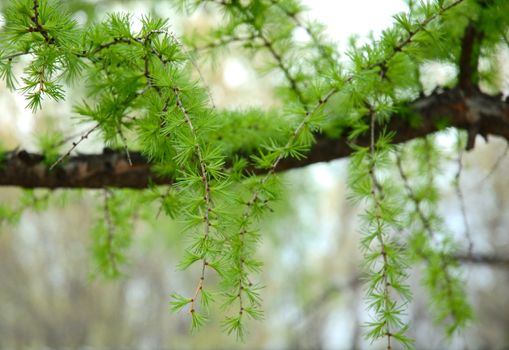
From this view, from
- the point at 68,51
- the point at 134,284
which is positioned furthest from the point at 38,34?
the point at 134,284

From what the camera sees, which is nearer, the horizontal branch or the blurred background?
the horizontal branch

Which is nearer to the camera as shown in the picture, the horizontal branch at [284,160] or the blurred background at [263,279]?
the horizontal branch at [284,160]

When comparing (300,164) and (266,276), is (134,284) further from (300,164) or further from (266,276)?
(300,164)

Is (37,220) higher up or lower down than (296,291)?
higher up

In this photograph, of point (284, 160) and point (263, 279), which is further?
point (263, 279)

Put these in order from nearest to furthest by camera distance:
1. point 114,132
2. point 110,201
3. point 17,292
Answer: point 114,132 < point 110,201 < point 17,292

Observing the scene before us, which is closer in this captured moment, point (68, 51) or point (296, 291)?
point (68, 51)

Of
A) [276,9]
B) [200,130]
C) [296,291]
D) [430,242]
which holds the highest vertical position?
[276,9]

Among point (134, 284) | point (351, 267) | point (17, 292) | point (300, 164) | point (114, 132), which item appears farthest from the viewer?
point (134, 284)
